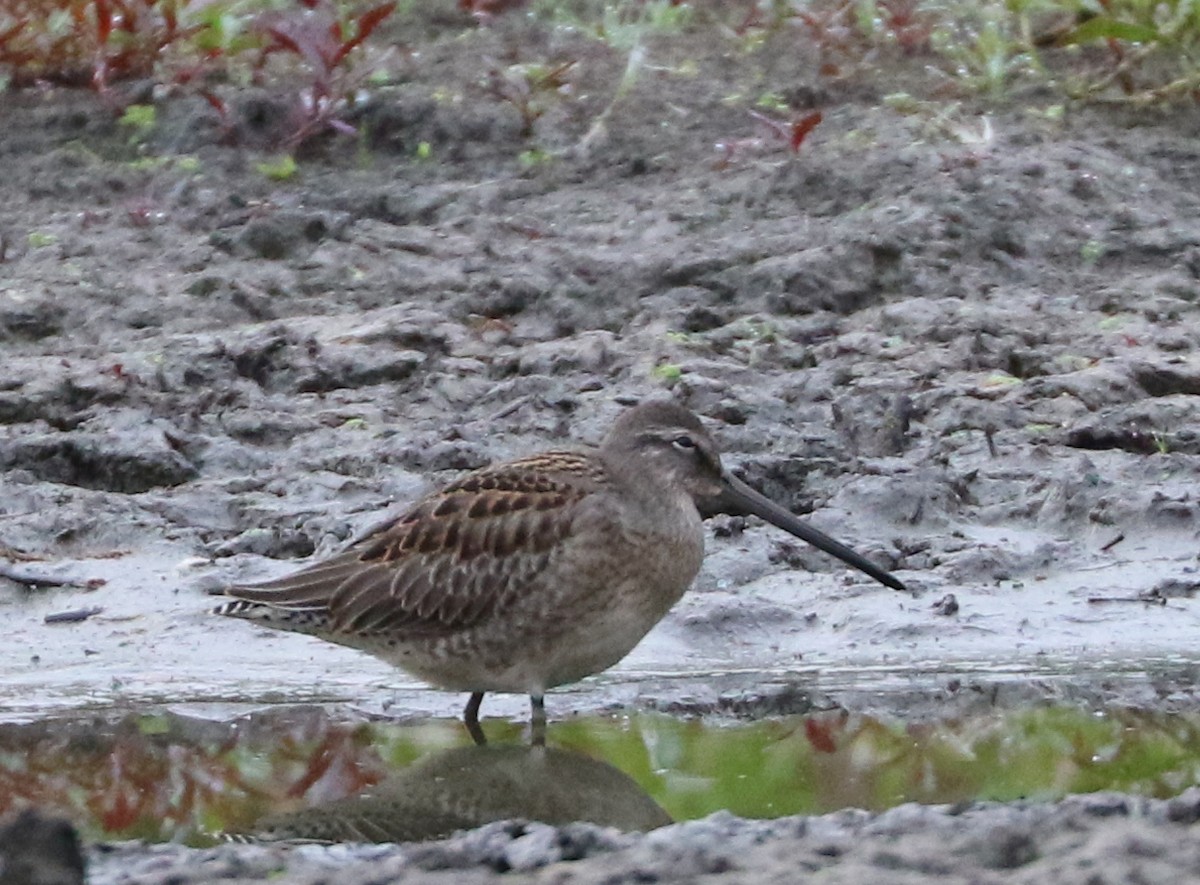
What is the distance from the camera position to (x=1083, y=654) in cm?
661

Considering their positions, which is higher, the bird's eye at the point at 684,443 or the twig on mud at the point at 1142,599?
the bird's eye at the point at 684,443

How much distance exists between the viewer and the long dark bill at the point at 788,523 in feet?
21.6

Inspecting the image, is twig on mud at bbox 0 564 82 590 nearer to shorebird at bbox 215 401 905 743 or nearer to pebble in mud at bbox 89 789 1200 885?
shorebird at bbox 215 401 905 743

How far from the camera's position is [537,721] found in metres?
6.16

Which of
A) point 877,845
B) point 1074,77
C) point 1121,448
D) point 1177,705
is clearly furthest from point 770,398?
point 877,845

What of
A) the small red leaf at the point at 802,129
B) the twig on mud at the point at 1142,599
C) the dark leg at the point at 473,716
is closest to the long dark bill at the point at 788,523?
the twig on mud at the point at 1142,599

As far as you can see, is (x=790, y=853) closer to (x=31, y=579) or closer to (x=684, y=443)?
(x=684, y=443)

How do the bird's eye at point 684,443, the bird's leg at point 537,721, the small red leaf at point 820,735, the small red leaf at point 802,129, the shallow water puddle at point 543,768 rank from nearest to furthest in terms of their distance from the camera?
the shallow water puddle at point 543,768 → the small red leaf at point 820,735 → the bird's leg at point 537,721 → the bird's eye at point 684,443 → the small red leaf at point 802,129

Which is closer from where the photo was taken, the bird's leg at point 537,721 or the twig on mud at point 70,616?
the bird's leg at point 537,721

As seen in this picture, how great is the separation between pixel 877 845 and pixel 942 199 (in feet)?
16.5

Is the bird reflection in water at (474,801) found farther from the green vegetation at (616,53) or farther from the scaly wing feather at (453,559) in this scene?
the green vegetation at (616,53)

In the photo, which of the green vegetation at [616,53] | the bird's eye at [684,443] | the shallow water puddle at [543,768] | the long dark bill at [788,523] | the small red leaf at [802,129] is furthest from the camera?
the green vegetation at [616,53]

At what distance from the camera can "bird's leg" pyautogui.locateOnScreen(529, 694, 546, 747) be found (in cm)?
605

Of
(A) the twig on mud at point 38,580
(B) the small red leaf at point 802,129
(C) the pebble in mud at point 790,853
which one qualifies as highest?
(B) the small red leaf at point 802,129
